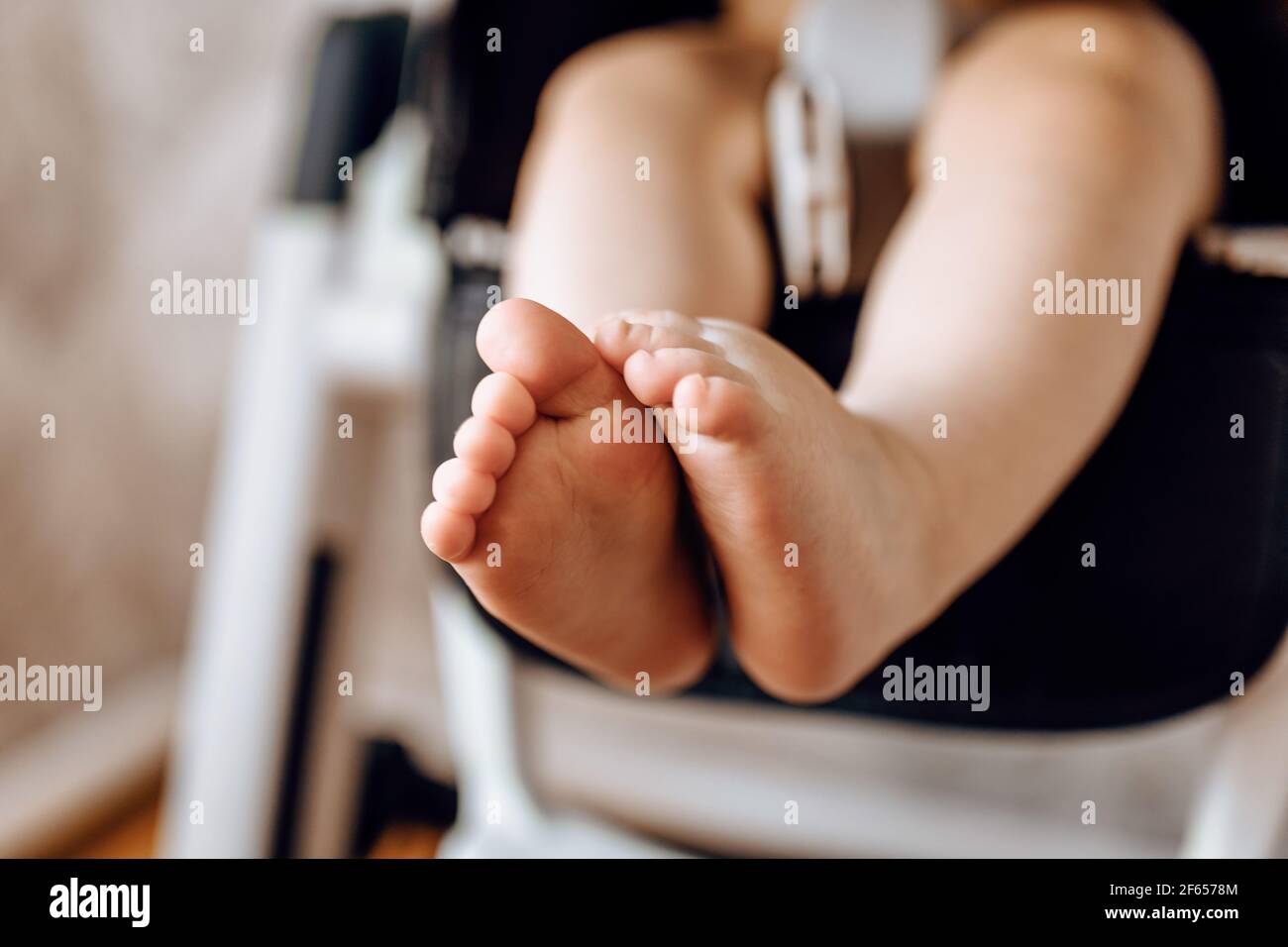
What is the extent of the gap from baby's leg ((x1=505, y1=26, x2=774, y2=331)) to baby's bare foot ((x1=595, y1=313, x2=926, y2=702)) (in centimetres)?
11

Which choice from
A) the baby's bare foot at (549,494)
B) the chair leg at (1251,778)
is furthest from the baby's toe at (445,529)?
the chair leg at (1251,778)

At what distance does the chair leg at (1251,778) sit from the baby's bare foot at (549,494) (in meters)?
0.33

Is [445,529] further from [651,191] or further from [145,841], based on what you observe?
[145,841]

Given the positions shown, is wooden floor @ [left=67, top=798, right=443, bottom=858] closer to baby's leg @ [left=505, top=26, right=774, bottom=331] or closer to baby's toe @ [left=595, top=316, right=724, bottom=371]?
baby's leg @ [left=505, top=26, right=774, bottom=331]

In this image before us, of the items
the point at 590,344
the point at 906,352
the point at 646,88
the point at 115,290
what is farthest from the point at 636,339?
the point at 115,290

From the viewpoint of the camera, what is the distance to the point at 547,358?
0.93 ft

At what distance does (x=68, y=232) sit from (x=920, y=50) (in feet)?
2.53

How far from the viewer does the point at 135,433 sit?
40.1 inches

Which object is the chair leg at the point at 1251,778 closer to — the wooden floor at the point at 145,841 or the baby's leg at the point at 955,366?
the baby's leg at the point at 955,366

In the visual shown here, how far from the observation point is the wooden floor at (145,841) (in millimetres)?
938

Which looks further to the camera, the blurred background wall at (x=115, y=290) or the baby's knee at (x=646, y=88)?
the blurred background wall at (x=115, y=290)

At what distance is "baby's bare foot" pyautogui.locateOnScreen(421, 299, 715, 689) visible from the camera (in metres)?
0.28

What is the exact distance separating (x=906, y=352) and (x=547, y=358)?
0.17 metres
